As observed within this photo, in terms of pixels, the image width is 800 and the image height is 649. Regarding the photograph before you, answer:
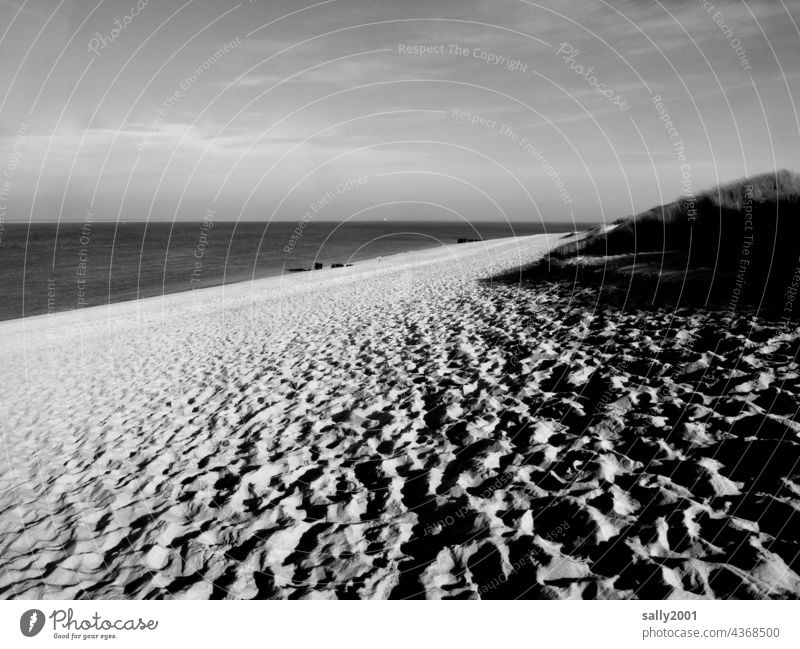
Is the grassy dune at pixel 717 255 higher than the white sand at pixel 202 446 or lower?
higher

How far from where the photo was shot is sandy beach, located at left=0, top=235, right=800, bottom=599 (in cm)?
335

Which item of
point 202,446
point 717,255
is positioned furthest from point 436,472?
point 717,255

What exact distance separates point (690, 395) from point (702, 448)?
1205mm

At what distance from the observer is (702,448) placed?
425cm

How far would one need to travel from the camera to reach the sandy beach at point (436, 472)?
3348 millimetres

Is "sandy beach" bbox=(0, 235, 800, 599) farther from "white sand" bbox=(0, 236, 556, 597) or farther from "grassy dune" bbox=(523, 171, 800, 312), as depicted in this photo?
"grassy dune" bbox=(523, 171, 800, 312)

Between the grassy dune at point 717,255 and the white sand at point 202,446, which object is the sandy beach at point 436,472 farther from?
the grassy dune at point 717,255

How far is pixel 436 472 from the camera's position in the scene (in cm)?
456
